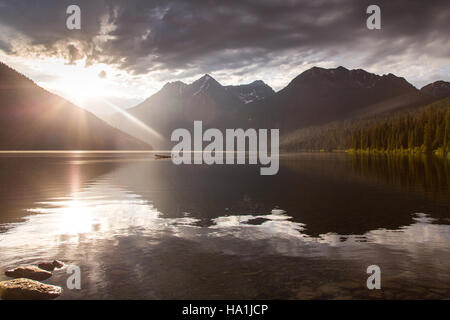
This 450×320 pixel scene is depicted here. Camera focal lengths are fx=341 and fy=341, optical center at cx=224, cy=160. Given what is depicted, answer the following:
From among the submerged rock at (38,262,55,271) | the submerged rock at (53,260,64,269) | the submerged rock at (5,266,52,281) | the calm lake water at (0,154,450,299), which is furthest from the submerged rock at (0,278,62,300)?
the submerged rock at (53,260,64,269)

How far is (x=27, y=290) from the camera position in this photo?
11523 millimetres

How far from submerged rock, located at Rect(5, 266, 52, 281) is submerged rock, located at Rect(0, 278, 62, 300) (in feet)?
3.12

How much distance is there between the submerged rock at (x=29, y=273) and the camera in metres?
13.1

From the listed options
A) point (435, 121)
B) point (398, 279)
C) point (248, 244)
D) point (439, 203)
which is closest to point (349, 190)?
point (439, 203)

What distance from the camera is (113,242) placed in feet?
60.3

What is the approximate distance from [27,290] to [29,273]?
6.04ft

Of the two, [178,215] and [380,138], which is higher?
[380,138]

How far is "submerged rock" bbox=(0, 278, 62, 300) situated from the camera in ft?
37.4

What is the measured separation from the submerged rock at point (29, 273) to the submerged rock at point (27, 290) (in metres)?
0.95

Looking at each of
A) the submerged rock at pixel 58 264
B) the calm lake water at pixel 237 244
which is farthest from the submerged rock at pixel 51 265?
the calm lake water at pixel 237 244

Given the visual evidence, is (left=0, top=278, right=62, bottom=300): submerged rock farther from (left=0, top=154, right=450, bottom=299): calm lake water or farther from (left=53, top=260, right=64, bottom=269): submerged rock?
(left=53, top=260, right=64, bottom=269): submerged rock

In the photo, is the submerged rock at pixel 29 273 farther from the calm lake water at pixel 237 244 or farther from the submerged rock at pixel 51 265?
the submerged rock at pixel 51 265
